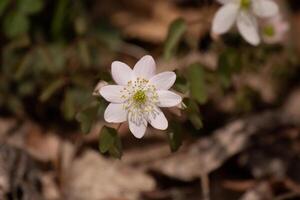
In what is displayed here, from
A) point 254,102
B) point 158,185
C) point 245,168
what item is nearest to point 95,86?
point 158,185

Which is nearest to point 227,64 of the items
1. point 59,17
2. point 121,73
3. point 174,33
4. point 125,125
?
point 174,33

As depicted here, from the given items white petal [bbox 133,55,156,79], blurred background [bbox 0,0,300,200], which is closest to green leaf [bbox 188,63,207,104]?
blurred background [bbox 0,0,300,200]

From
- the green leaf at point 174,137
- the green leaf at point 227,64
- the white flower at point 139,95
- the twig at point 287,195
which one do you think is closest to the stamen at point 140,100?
the white flower at point 139,95

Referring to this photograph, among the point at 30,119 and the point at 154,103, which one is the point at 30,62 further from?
the point at 154,103

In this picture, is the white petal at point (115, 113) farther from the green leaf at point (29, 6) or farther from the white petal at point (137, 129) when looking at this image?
the green leaf at point (29, 6)

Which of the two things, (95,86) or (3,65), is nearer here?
(95,86)
